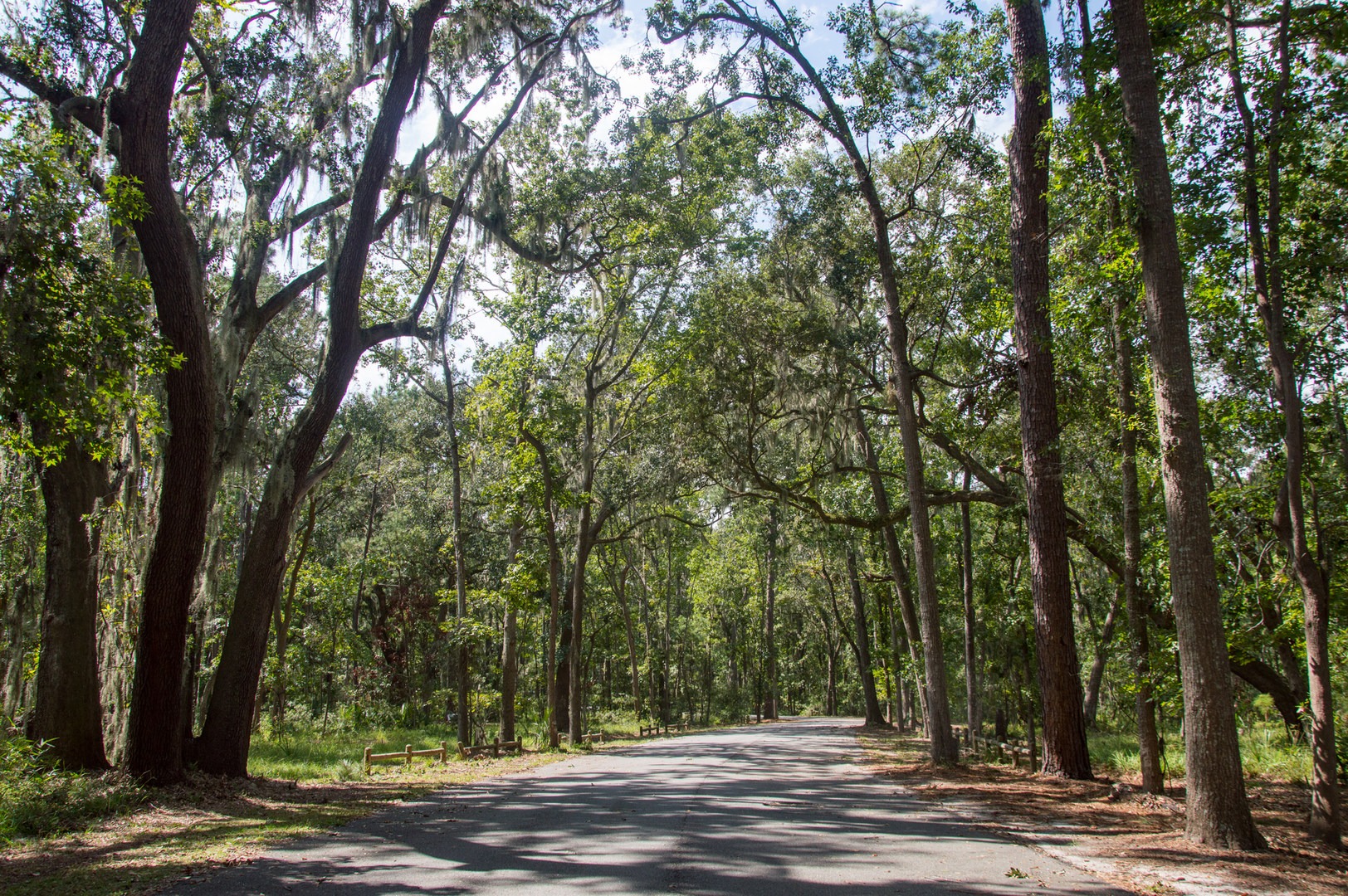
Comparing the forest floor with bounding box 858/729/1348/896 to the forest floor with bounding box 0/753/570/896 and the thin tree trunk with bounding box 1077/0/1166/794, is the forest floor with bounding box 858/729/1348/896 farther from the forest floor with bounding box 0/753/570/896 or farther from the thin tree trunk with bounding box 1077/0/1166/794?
the forest floor with bounding box 0/753/570/896

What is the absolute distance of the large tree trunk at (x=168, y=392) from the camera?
9828 mm

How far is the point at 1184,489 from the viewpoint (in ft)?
23.2

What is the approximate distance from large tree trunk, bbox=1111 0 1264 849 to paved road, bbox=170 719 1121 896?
5.64 feet

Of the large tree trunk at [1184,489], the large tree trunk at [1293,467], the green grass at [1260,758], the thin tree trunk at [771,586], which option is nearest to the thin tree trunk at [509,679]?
the thin tree trunk at [771,586]

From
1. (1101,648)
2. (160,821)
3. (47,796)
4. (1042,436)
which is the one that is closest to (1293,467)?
(1101,648)

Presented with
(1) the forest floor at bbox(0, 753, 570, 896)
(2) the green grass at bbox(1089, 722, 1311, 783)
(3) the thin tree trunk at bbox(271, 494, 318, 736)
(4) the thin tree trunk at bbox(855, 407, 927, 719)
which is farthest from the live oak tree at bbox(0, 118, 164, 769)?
(2) the green grass at bbox(1089, 722, 1311, 783)

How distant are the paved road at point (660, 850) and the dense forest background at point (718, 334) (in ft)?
8.11

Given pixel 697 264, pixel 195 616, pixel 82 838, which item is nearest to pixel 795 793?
pixel 82 838

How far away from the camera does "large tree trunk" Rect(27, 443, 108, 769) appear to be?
9.88 meters

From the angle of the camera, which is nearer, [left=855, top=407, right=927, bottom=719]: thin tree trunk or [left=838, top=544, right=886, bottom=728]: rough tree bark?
[left=855, top=407, right=927, bottom=719]: thin tree trunk

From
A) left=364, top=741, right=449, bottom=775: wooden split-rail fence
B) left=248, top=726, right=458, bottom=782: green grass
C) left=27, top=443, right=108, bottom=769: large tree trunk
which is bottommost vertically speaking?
left=248, top=726, right=458, bottom=782: green grass

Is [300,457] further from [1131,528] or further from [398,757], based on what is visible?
[1131,528]

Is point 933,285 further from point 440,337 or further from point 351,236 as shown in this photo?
point 351,236

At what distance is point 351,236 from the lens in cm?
1180
